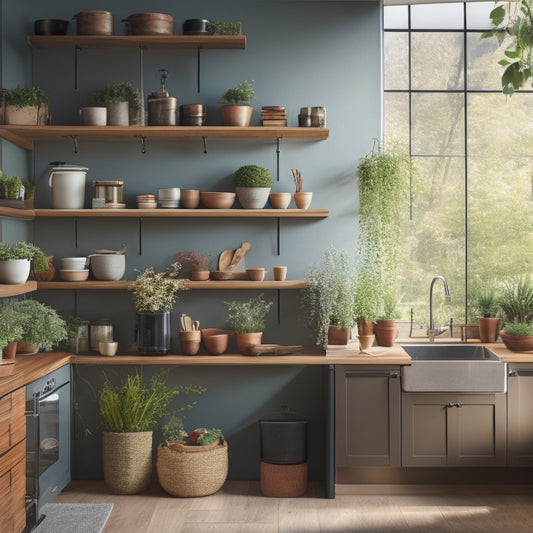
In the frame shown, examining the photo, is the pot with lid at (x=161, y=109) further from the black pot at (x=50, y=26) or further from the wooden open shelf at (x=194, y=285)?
the wooden open shelf at (x=194, y=285)

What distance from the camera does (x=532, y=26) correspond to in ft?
10.2

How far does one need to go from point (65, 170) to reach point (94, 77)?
0.68 meters

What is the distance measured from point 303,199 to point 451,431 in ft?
5.63

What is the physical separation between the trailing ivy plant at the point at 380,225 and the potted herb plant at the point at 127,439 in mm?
1512

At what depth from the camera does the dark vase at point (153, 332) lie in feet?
14.6

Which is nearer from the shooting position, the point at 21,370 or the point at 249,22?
the point at 21,370

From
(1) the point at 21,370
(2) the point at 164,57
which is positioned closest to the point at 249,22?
(2) the point at 164,57

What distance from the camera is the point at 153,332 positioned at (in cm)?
→ 445

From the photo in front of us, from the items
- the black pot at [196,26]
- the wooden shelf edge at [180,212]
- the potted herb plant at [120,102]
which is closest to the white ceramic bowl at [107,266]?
the wooden shelf edge at [180,212]

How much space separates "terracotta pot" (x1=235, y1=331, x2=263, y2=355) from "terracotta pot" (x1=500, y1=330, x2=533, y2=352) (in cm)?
160

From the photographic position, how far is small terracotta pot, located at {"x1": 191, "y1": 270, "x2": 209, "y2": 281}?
15.0ft

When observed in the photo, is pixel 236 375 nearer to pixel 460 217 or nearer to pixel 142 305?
pixel 142 305

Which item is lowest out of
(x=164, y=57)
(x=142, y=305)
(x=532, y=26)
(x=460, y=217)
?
(x=142, y=305)

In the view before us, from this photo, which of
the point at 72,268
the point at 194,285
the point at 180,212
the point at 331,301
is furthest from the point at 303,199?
the point at 72,268
